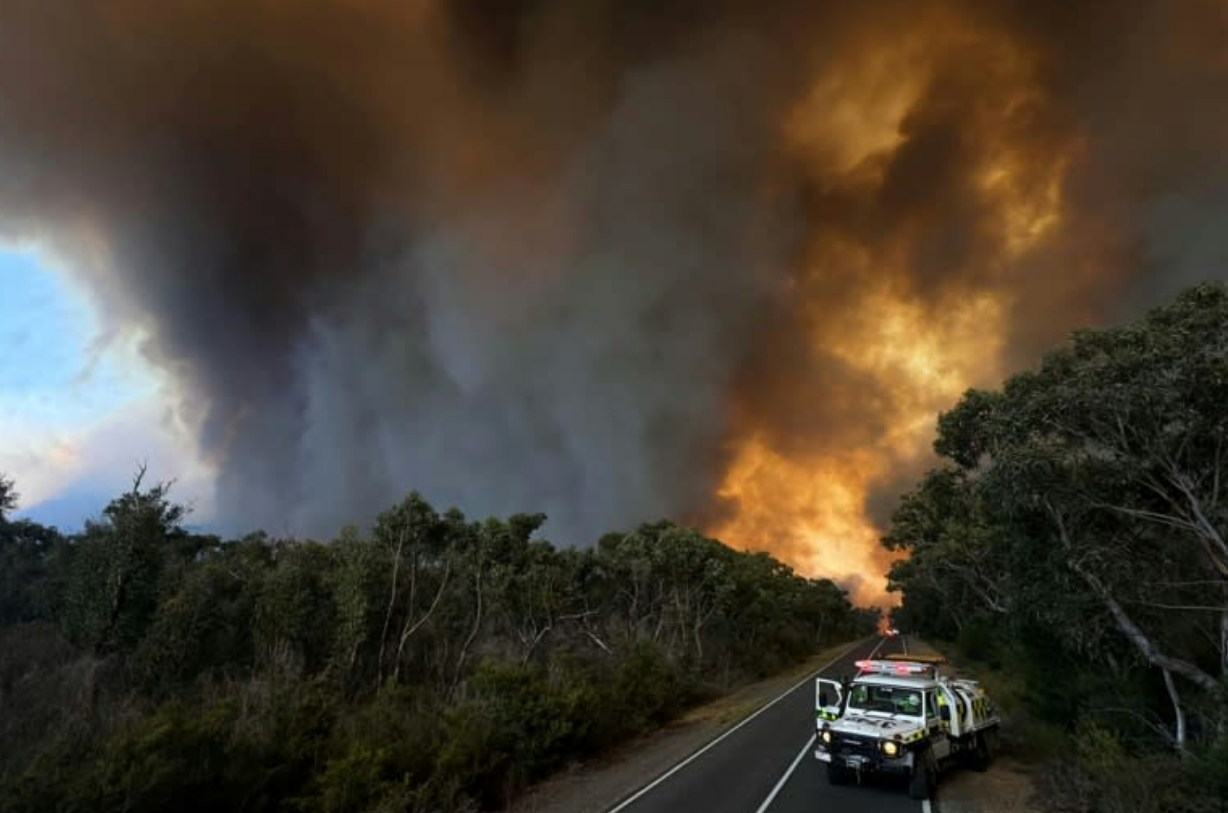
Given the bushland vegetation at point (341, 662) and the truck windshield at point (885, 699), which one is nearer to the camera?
the bushland vegetation at point (341, 662)

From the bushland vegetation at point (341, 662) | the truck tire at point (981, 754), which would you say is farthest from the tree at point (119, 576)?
the truck tire at point (981, 754)

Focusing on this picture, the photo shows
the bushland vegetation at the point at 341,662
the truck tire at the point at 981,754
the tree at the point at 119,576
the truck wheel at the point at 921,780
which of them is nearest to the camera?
the bushland vegetation at the point at 341,662

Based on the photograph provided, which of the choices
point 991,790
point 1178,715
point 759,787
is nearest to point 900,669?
point 991,790

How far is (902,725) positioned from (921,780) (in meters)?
1.06

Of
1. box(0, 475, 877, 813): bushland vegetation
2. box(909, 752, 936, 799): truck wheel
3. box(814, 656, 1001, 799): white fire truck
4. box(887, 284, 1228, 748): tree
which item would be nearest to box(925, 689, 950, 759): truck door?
box(814, 656, 1001, 799): white fire truck

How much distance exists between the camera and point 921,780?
12.7 metres

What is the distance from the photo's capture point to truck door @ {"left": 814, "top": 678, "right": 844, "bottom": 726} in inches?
571

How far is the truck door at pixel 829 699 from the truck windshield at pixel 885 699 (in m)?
0.27

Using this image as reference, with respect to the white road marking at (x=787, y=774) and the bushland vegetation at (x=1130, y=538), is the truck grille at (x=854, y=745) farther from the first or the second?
the bushland vegetation at (x=1130, y=538)

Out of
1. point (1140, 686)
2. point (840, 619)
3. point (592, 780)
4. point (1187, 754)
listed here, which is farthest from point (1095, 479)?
point (840, 619)

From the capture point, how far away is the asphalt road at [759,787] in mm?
12352

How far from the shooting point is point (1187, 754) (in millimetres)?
11047

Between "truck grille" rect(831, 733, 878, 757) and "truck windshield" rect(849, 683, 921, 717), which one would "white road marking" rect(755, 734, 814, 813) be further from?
"truck windshield" rect(849, 683, 921, 717)

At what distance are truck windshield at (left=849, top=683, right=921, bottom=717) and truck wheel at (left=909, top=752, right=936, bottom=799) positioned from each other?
1163 millimetres
